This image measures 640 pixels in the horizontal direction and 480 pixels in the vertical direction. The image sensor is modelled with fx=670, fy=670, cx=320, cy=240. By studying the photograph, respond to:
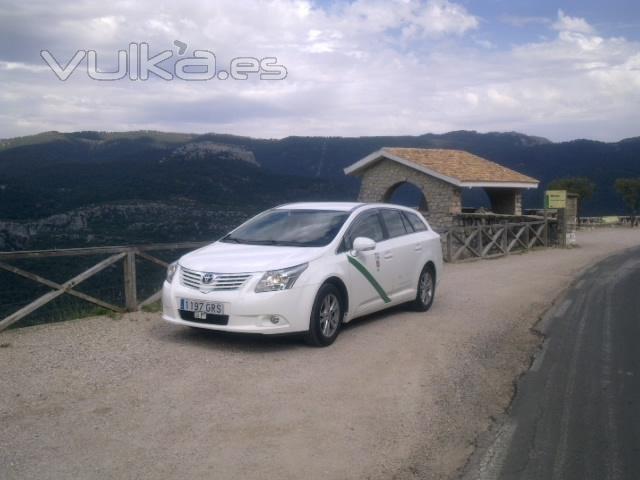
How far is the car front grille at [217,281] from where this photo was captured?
295 inches

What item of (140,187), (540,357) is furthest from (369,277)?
(140,187)

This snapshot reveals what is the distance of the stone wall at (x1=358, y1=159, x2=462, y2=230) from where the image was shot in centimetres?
2583

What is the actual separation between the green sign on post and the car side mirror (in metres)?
21.2

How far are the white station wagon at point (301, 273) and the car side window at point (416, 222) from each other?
0.28 m

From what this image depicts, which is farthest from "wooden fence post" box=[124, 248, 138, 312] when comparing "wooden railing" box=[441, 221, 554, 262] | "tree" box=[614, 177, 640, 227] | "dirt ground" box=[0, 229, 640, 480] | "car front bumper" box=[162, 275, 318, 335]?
"tree" box=[614, 177, 640, 227]

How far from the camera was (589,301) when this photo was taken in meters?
12.7

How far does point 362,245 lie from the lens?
841 centimetres

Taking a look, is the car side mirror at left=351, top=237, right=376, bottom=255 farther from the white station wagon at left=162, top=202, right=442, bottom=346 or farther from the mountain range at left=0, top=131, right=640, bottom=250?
the mountain range at left=0, top=131, right=640, bottom=250

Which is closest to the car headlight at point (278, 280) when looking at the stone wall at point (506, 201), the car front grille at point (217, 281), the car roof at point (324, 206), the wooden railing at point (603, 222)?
the car front grille at point (217, 281)

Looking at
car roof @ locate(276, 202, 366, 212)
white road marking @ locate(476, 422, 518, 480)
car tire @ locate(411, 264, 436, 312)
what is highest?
car roof @ locate(276, 202, 366, 212)

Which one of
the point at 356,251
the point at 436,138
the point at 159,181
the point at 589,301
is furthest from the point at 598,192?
the point at 356,251

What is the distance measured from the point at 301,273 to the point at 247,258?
27.7 inches

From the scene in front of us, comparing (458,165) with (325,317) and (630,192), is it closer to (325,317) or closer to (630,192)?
(325,317)

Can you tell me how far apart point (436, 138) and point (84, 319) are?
10435 cm
